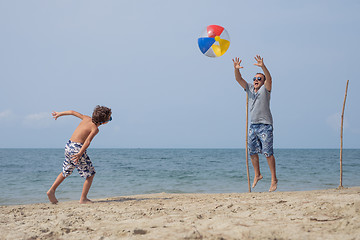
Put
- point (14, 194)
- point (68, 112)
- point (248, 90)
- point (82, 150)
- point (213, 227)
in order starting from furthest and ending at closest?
point (14, 194)
point (248, 90)
point (68, 112)
point (82, 150)
point (213, 227)

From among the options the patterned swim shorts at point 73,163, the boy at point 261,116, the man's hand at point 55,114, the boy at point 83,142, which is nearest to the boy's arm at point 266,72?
the boy at point 261,116

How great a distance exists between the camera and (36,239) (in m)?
3.54

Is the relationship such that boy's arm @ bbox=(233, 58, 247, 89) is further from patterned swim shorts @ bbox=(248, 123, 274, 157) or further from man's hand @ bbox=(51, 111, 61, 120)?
man's hand @ bbox=(51, 111, 61, 120)

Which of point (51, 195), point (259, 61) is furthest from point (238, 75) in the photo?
point (51, 195)

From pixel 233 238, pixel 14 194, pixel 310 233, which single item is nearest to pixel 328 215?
pixel 310 233

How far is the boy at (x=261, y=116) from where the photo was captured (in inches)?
233

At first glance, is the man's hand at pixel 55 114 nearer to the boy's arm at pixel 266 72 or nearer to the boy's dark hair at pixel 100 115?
the boy's dark hair at pixel 100 115

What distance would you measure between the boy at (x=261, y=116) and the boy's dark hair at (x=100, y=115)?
2513mm

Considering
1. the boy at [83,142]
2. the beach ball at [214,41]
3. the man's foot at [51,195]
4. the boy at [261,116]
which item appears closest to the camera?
the boy at [83,142]

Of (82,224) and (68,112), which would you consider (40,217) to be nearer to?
(82,224)

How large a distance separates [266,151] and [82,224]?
134 inches

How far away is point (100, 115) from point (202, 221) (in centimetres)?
260


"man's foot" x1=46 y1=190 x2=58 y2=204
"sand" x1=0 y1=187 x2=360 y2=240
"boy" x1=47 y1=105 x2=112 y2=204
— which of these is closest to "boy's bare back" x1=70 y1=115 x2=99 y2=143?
"boy" x1=47 y1=105 x2=112 y2=204

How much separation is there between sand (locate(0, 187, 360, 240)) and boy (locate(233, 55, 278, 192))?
148 cm
